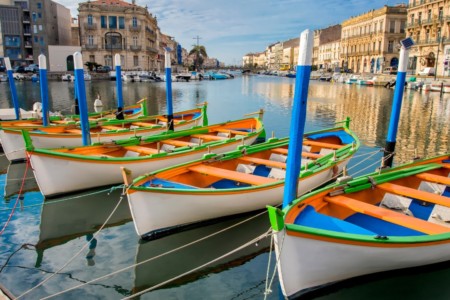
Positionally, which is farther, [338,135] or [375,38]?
[375,38]

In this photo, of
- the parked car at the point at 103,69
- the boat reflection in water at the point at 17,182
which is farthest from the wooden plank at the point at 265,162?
the parked car at the point at 103,69

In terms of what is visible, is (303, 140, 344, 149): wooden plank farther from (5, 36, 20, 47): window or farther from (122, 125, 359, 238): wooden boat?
(5, 36, 20, 47): window

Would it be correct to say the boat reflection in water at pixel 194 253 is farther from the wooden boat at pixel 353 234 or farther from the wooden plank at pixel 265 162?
the wooden plank at pixel 265 162

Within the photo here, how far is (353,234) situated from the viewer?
18.8ft

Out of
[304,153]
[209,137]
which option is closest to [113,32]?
[209,137]

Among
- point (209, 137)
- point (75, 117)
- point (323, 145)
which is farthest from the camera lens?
point (75, 117)

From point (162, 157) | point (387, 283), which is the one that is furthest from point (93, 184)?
point (387, 283)

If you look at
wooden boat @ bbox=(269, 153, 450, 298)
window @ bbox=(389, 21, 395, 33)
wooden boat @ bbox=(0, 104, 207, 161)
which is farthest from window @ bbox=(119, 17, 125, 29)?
wooden boat @ bbox=(269, 153, 450, 298)

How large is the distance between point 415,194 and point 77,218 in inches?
329

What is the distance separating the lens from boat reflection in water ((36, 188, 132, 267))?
28.9 ft

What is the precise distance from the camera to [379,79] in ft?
223

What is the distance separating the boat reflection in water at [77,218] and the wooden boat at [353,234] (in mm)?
4391

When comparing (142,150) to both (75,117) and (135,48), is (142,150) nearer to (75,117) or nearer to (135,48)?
(75,117)

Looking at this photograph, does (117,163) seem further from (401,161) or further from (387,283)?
(401,161)
